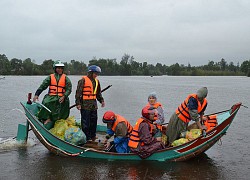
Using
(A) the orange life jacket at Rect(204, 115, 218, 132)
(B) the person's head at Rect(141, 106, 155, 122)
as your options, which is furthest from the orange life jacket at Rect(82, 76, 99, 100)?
(A) the orange life jacket at Rect(204, 115, 218, 132)

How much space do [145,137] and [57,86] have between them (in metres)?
2.70

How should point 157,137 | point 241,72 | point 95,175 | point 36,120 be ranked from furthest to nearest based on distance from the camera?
point 241,72
point 36,120
point 157,137
point 95,175

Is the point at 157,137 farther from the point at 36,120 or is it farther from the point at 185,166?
the point at 36,120

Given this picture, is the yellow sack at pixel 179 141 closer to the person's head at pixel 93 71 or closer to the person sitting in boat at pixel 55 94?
the person's head at pixel 93 71

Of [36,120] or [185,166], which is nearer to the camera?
[185,166]

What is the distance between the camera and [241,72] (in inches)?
4382

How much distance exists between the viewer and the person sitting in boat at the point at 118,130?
7.39 m

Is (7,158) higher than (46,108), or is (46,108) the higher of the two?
(46,108)

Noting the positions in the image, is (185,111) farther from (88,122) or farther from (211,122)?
(88,122)

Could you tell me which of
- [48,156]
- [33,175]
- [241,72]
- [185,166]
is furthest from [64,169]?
[241,72]

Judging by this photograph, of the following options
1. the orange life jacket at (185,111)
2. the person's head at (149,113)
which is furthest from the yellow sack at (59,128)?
the orange life jacket at (185,111)

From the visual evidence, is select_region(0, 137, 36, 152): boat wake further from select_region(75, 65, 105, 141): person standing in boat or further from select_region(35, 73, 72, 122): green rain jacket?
select_region(75, 65, 105, 141): person standing in boat

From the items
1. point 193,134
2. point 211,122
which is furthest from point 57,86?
point 211,122

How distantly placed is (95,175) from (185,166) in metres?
2.06
